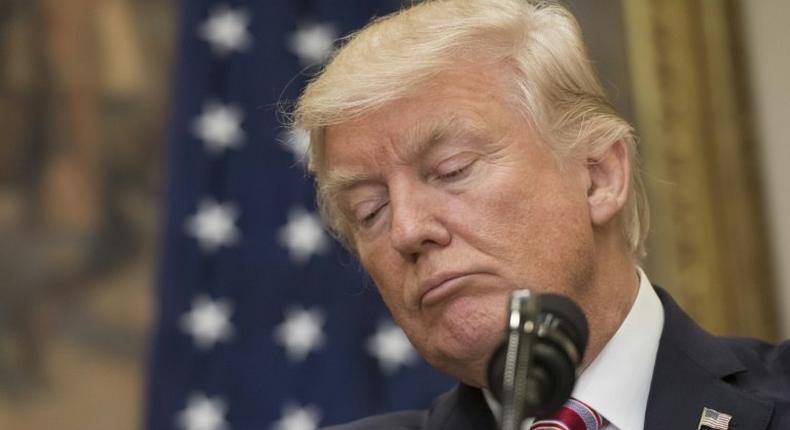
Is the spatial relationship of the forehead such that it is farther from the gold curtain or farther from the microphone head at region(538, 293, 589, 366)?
the gold curtain

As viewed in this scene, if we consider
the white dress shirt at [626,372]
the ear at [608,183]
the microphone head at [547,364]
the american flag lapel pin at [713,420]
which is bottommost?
the american flag lapel pin at [713,420]

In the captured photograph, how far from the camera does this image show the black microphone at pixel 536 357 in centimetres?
144

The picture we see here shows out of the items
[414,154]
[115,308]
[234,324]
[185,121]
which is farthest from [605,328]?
[115,308]

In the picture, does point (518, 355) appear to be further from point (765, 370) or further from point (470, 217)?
point (765, 370)

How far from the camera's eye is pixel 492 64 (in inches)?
94.1

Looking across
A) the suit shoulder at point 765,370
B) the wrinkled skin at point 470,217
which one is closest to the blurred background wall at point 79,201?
the wrinkled skin at point 470,217

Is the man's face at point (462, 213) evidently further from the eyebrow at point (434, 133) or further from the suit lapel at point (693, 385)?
the suit lapel at point (693, 385)

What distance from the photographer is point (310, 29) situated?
16.1ft

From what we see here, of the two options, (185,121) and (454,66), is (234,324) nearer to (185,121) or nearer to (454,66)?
Result: (185,121)

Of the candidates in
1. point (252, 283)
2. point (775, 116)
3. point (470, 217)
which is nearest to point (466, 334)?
point (470, 217)

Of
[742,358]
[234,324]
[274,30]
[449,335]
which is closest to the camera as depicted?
[449,335]

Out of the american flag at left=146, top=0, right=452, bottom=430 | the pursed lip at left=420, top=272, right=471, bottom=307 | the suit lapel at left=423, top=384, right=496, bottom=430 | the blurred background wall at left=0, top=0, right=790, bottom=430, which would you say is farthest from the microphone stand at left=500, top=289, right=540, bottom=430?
the blurred background wall at left=0, top=0, right=790, bottom=430

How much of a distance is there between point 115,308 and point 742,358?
322 cm

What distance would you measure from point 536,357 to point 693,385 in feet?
2.98
